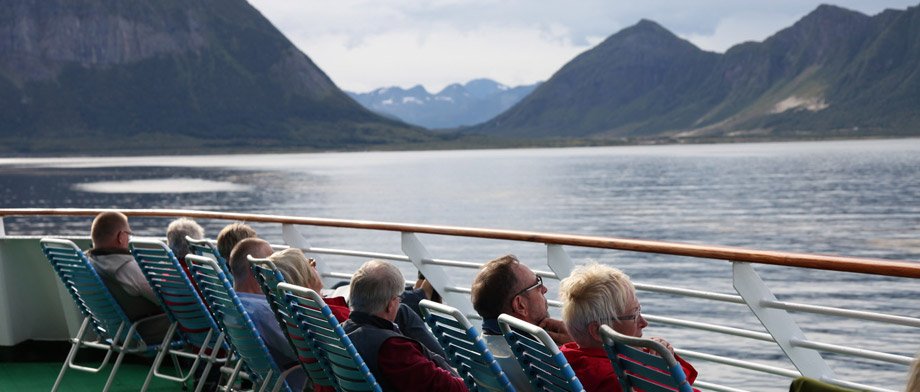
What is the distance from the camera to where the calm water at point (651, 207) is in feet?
105

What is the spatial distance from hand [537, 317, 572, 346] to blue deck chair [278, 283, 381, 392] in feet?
1.61

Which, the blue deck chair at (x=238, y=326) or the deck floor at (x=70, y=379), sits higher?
the blue deck chair at (x=238, y=326)

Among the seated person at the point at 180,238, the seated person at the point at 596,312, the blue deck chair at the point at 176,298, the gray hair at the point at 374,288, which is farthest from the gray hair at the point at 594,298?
the seated person at the point at 180,238

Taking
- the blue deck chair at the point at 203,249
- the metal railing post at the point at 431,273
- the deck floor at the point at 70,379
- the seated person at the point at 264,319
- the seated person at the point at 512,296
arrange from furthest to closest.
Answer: the deck floor at the point at 70,379, the metal railing post at the point at 431,273, the blue deck chair at the point at 203,249, the seated person at the point at 264,319, the seated person at the point at 512,296

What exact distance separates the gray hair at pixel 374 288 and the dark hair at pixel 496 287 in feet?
0.70

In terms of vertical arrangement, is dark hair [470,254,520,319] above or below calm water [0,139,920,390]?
above

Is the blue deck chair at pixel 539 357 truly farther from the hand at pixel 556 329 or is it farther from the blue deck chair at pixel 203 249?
the blue deck chair at pixel 203 249

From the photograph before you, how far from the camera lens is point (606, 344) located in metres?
2.03

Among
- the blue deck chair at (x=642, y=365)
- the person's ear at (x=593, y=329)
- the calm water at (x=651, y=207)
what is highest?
the blue deck chair at (x=642, y=365)

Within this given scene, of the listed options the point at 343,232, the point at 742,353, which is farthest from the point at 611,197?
the point at 742,353

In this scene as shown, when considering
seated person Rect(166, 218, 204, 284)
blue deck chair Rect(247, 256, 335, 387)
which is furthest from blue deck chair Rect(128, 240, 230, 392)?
blue deck chair Rect(247, 256, 335, 387)

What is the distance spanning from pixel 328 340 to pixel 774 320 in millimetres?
1645

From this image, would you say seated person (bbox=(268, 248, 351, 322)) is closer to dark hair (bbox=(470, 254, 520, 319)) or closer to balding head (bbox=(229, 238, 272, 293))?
balding head (bbox=(229, 238, 272, 293))

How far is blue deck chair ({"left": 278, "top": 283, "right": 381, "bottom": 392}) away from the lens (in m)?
2.77
